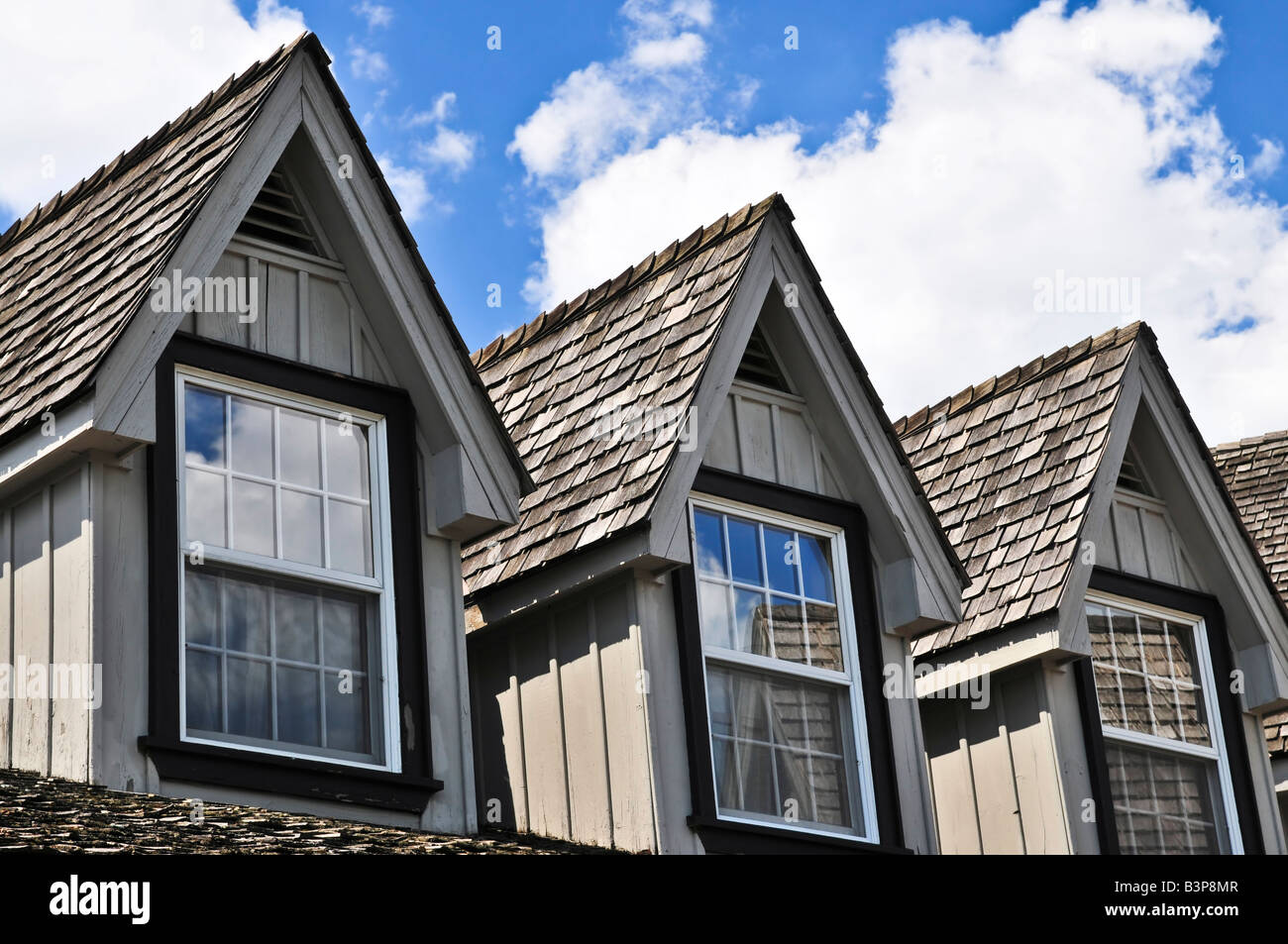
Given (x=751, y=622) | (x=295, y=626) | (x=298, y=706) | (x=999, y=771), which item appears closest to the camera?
(x=298, y=706)

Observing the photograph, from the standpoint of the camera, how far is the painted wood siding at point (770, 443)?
1067 cm

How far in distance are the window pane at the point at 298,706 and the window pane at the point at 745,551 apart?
8.32 feet

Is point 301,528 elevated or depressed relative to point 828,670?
elevated

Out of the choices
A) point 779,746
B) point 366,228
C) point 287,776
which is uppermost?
point 366,228

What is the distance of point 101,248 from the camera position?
31.5 ft

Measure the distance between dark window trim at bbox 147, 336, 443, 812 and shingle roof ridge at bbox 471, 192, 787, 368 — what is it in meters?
2.42

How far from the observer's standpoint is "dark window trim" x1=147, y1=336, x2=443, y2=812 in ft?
26.9

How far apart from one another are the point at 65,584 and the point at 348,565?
135 centimetres

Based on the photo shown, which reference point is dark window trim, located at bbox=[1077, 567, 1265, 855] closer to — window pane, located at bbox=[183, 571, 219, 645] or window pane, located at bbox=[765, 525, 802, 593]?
window pane, located at bbox=[765, 525, 802, 593]

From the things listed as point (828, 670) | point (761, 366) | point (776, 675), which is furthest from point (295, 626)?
point (761, 366)

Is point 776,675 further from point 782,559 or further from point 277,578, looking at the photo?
point 277,578

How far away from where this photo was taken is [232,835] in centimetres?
691

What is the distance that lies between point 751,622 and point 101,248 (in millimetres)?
3798

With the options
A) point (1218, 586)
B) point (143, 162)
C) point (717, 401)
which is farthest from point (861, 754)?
point (143, 162)
